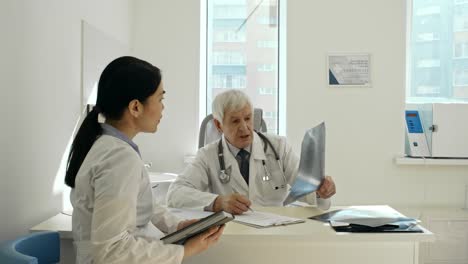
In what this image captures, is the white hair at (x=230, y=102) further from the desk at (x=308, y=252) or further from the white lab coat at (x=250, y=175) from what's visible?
the desk at (x=308, y=252)

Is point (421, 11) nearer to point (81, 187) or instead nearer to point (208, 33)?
point (208, 33)

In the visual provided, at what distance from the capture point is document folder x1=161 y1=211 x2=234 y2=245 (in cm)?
131

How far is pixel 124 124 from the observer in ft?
4.42

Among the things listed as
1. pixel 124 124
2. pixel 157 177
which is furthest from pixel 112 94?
pixel 157 177

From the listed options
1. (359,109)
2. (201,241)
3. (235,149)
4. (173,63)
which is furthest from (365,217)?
(173,63)

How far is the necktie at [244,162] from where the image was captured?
228 cm

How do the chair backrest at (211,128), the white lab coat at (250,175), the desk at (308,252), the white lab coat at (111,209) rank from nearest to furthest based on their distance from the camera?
the white lab coat at (111,209), the desk at (308,252), the white lab coat at (250,175), the chair backrest at (211,128)

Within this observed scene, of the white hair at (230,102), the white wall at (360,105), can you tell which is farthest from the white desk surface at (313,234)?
the white wall at (360,105)

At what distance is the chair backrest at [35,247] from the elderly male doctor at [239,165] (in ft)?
2.42

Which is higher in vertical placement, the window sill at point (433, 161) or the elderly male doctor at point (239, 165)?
the elderly male doctor at point (239, 165)

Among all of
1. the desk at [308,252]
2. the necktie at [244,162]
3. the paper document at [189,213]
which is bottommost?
the desk at [308,252]

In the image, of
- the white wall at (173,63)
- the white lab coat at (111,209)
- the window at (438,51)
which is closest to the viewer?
the white lab coat at (111,209)

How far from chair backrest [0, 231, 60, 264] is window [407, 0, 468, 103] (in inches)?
121

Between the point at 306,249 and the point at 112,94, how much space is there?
0.86 m
